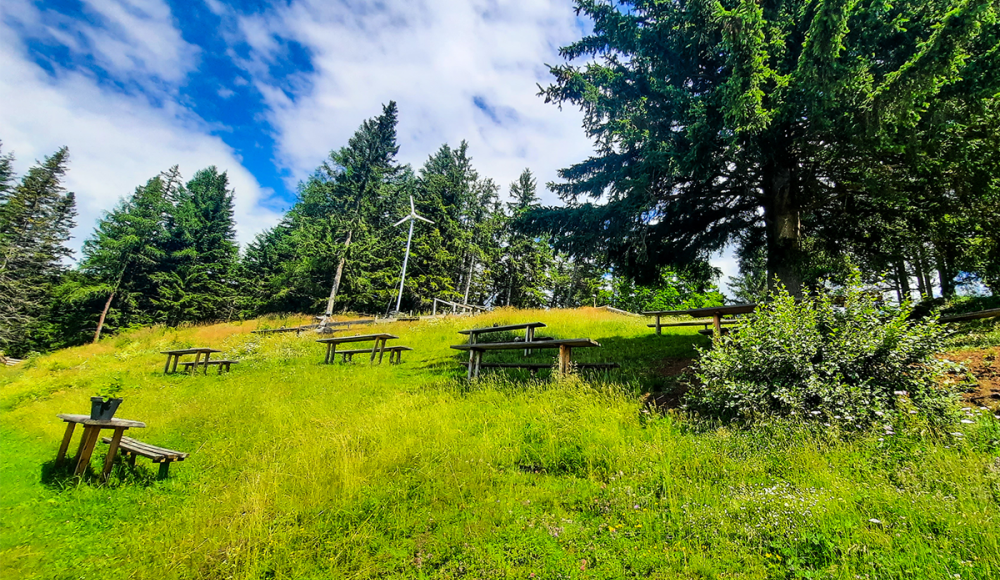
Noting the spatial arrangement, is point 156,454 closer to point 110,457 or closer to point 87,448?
point 110,457

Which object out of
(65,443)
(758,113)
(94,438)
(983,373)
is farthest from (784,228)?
(65,443)

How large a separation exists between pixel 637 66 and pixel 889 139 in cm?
508

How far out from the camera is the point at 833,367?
4859mm

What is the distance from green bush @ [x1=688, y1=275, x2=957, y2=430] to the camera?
452cm

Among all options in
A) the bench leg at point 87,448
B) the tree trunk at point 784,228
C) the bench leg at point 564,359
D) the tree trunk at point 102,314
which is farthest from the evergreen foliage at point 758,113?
the tree trunk at point 102,314

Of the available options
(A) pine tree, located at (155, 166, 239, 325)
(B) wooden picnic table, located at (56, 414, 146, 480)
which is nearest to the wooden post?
(B) wooden picnic table, located at (56, 414, 146, 480)

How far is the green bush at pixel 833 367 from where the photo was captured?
14.8ft

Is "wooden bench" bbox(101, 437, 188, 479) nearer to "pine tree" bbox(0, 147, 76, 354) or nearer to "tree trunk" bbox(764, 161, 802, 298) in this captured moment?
"tree trunk" bbox(764, 161, 802, 298)

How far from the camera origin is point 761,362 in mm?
5277

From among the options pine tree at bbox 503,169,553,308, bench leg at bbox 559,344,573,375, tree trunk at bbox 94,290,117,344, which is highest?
pine tree at bbox 503,169,553,308

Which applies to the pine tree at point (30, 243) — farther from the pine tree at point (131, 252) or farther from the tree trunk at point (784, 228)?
the tree trunk at point (784, 228)

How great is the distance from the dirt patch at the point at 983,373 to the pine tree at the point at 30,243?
37.2m

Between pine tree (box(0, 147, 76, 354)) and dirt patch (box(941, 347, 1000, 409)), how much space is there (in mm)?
37234

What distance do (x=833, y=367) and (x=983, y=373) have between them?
2497 mm
